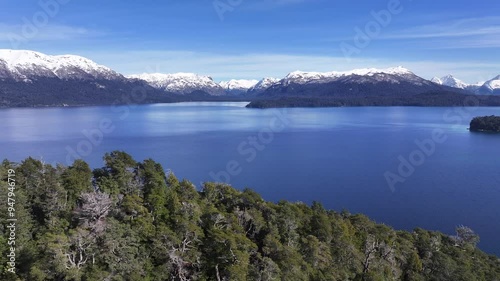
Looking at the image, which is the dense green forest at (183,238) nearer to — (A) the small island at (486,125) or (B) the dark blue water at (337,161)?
(B) the dark blue water at (337,161)

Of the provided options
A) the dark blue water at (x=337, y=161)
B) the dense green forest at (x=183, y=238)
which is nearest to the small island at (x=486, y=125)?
the dark blue water at (x=337, y=161)

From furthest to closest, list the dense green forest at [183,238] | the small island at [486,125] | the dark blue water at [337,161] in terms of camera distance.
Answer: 1. the small island at [486,125]
2. the dark blue water at [337,161]
3. the dense green forest at [183,238]

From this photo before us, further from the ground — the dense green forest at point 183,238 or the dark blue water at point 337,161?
the dense green forest at point 183,238

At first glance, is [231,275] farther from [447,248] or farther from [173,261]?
[447,248]

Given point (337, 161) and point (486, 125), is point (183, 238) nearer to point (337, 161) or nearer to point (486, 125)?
point (337, 161)

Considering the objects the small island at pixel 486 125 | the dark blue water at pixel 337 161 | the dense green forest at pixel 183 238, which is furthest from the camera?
the small island at pixel 486 125

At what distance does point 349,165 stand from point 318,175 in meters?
9.70

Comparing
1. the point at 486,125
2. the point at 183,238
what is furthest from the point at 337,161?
the point at 486,125

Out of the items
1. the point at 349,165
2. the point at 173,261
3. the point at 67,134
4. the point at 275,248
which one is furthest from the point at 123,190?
the point at 67,134

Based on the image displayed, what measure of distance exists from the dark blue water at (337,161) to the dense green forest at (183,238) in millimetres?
14131

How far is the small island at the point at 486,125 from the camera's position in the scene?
367 ft

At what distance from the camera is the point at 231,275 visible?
17.7m

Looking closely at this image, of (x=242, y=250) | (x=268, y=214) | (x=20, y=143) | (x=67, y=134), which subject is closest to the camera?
(x=242, y=250)

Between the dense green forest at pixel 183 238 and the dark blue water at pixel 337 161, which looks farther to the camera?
the dark blue water at pixel 337 161
